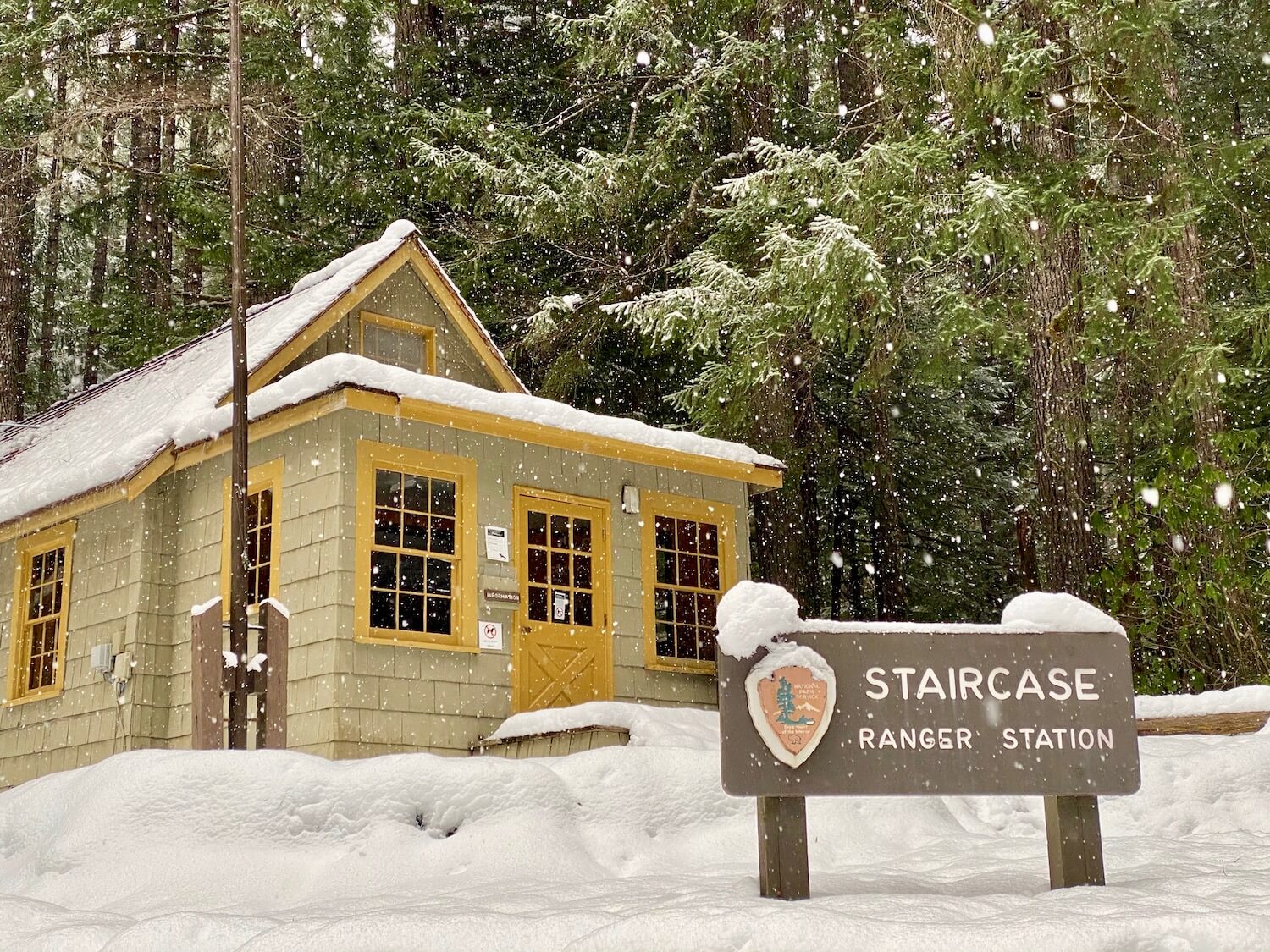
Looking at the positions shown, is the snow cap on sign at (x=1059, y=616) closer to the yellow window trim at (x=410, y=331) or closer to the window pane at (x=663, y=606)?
the window pane at (x=663, y=606)

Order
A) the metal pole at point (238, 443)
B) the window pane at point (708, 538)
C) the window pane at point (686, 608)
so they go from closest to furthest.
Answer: the metal pole at point (238, 443) < the window pane at point (686, 608) < the window pane at point (708, 538)

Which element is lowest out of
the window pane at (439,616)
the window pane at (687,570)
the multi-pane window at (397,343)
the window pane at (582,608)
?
the window pane at (582,608)

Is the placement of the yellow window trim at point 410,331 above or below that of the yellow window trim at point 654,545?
above

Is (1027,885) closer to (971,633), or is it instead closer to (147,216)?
(971,633)

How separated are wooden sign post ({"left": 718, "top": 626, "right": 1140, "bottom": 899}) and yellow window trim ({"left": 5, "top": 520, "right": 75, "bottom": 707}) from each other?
864 centimetres

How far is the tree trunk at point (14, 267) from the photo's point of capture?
20094 mm

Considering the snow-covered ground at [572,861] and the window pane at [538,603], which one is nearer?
the snow-covered ground at [572,861]

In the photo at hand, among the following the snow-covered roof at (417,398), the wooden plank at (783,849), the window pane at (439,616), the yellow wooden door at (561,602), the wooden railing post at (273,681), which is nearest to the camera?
the wooden plank at (783,849)

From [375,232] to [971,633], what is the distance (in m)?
15.6

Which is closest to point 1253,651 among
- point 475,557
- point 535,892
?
point 475,557

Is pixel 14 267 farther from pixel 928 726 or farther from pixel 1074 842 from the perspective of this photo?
pixel 1074 842

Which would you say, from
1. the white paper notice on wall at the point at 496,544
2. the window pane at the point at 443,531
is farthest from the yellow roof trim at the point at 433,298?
the white paper notice on wall at the point at 496,544

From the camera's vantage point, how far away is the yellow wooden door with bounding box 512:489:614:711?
10328mm

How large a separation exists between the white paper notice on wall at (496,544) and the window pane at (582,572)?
0.81 metres
